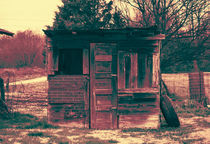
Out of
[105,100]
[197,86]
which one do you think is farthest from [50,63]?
[197,86]

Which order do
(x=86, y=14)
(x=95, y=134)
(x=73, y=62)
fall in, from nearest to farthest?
1. (x=95, y=134)
2. (x=73, y=62)
3. (x=86, y=14)

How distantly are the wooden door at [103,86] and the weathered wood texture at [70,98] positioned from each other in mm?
247

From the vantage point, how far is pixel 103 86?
7.99 m

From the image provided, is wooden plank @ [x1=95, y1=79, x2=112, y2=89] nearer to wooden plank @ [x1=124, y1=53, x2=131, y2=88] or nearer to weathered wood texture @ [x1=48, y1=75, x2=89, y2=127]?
weathered wood texture @ [x1=48, y1=75, x2=89, y2=127]

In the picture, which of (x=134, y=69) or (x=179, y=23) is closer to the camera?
(x=134, y=69)

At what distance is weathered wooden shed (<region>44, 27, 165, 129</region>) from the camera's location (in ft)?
26.0

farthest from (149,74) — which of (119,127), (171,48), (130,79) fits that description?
(171,48)

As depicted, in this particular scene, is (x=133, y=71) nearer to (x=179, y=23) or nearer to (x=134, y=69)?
(x=134, y=69)

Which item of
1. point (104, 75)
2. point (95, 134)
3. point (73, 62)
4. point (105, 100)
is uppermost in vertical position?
point (73, 62)

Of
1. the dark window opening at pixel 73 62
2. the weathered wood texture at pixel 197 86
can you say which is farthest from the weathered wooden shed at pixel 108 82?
the weathered wood texture at pixel 197 86

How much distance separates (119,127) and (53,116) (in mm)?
2321

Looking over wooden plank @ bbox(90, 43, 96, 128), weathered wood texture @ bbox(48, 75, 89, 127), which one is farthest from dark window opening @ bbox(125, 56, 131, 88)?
weathered wood texture @ bbox(48, 75, 89, 127)

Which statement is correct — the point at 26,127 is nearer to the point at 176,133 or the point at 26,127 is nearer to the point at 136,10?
the point at 176,133

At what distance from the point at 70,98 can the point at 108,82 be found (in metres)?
1.43
